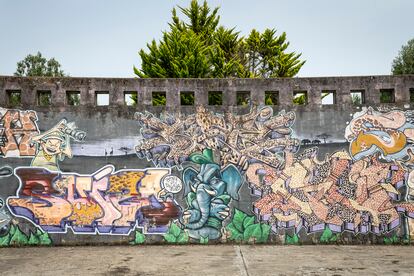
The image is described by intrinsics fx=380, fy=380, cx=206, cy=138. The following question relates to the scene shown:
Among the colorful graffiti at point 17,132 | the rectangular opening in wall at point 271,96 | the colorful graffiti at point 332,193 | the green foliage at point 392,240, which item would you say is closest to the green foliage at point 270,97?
the rectangular opening in wall at point 271,96

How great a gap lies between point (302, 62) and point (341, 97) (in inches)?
643

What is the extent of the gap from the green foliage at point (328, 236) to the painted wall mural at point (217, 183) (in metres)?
0.02

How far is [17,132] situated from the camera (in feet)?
25.3

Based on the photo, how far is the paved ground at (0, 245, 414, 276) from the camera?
554cm

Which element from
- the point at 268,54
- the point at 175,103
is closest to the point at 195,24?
the point at 268,54

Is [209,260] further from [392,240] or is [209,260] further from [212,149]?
[392,240]

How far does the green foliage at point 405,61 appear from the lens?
2766cm

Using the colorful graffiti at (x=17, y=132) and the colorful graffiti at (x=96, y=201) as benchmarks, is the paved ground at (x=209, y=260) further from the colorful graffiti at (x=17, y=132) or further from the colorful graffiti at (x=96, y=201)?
the colorful graffiti at (x=17, y=132)

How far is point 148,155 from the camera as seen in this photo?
772 centimetres

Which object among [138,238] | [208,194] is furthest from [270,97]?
[138,238]

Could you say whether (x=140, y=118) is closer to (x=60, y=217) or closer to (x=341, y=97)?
(x=60, y=217)

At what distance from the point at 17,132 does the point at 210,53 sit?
15.9 metres

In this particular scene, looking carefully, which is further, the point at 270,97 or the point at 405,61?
the point at 405,61

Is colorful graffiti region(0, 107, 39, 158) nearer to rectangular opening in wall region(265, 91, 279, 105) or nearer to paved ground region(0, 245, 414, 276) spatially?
paved ground region(0, 245, 414, 276)
